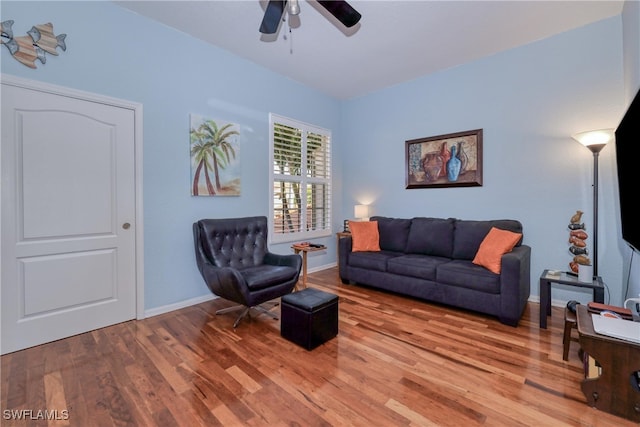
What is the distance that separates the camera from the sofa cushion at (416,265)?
316 centimetres

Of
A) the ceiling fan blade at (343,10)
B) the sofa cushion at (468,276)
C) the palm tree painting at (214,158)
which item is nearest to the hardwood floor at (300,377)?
the sofa cushion at (468,276)

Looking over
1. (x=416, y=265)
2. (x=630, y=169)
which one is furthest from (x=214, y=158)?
(x=630, y=169)

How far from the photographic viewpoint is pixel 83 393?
1.72m

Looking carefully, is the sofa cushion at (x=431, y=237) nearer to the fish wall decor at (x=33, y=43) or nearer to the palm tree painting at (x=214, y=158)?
the palm tree painting at (x=214, y=158)

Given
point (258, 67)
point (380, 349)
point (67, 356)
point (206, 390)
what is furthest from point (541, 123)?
point (67, 356)

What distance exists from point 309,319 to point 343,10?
7.65ft

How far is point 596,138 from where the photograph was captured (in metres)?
2.63

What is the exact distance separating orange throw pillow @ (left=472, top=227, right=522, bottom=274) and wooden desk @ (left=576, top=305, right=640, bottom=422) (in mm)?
1182

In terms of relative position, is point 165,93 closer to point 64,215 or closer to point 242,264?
point 64,215

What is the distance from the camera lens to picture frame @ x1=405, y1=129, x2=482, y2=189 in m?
3.71

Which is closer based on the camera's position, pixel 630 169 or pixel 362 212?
pixel 630 169

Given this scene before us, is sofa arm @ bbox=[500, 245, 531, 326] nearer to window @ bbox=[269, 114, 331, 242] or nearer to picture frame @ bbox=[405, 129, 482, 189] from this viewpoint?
picture frame @ bbox=[405, 129, 482, 189]

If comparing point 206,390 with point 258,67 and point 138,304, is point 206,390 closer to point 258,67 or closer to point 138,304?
point 138,304

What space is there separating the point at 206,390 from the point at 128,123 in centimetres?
246
